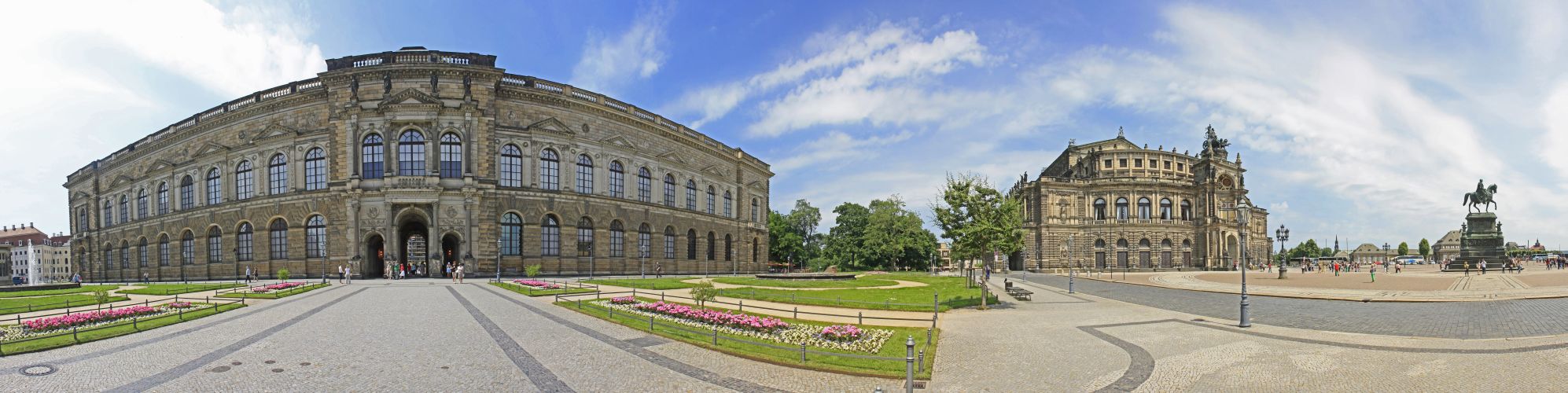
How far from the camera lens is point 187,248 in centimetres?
5034

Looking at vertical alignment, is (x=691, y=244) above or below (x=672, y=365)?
below

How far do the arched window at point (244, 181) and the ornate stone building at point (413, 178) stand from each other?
0.14m

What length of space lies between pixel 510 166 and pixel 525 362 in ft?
120

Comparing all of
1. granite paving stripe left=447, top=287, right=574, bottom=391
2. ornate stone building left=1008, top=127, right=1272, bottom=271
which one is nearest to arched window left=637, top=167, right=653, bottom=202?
granite paving stripe left=447, top=287, right=574, bottom=391

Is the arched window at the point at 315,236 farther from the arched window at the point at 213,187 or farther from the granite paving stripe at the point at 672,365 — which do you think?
the granite paving stripe at the point at 672,365

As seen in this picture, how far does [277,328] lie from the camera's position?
14.6 meters

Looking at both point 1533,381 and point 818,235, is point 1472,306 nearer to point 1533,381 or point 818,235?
point 1533,381

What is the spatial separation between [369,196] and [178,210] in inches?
975

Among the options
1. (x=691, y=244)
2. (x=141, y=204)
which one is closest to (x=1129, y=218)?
(x=691, y=244)

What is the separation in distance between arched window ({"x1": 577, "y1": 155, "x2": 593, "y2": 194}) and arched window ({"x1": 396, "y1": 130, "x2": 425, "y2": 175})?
10.3m

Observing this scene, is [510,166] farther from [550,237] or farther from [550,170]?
[550,237]

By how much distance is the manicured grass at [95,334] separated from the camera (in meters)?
11.8

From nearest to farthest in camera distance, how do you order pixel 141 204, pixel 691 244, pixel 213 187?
pixel 213 187
pixel 141 204
pixel 691 244

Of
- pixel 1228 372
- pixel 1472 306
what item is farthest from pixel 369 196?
pixel 1472 306
